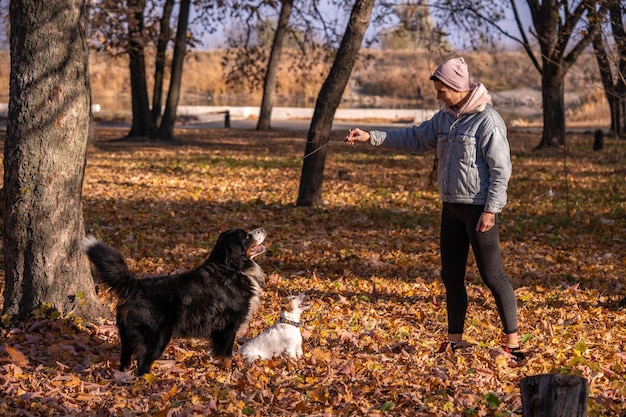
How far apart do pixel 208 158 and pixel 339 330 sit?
1438 centimetres

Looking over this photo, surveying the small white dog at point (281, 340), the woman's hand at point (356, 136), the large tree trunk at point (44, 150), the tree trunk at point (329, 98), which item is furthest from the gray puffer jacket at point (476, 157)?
the tree trunk at point (329, 98)

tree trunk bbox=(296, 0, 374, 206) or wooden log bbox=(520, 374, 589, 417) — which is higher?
tree trunk bbox=(296, 0, 374, 206)

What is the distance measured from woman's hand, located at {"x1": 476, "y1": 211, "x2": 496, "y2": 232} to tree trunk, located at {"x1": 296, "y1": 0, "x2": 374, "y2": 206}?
627 cm

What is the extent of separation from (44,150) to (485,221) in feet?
11.2

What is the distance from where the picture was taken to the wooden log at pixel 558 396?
12.6 ft

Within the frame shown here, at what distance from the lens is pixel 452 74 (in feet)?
17.7

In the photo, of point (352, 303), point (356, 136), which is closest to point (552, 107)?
point (352, 303)

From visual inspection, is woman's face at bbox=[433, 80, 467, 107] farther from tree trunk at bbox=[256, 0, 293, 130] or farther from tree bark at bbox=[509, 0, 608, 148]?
tree trunk at bbox=[256, 0, 293, 130]

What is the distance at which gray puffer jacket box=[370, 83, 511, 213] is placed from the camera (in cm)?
533

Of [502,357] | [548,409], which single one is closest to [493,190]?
[502,357]

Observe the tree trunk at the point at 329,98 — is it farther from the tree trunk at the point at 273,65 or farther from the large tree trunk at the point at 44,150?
the tree trunk at the point at 273,65

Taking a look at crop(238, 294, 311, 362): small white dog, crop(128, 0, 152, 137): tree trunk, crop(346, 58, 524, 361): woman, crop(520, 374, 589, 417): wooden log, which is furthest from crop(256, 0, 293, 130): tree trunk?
crop(520, 374, 589, 417): wooden log

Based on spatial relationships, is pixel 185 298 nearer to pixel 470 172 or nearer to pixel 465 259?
pixel 465 259

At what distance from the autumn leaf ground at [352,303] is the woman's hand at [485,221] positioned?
1.03 metres
